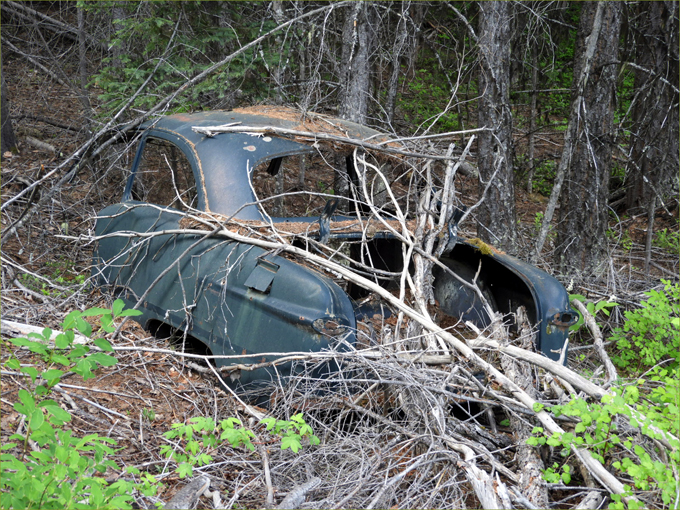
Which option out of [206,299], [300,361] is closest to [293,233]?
[206,299]

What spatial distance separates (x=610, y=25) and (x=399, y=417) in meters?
5.05

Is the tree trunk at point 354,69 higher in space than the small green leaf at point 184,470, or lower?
higher

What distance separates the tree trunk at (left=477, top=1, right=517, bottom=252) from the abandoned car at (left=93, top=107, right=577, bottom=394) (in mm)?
1927

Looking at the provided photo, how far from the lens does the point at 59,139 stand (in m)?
9.31

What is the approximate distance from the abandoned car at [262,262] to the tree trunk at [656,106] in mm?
2870

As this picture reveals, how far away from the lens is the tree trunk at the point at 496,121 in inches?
244

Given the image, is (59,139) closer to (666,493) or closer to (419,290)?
(419,290)

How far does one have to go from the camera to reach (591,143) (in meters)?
6.40

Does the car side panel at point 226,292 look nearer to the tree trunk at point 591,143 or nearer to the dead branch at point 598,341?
the dead branch at point 598,341

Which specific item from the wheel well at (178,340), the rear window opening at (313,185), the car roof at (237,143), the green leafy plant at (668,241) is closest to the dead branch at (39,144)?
the rear window opening at (313,185)

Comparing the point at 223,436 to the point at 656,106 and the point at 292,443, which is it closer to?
the point at 292,443

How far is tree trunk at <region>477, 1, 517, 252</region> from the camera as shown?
6207 millimetres

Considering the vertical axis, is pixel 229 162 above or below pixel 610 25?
below

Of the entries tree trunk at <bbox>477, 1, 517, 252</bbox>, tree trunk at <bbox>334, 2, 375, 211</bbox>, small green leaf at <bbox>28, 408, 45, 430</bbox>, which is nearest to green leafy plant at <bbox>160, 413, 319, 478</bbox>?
small green leaf at <bbox>28, 408, 45, 430</bbox>
